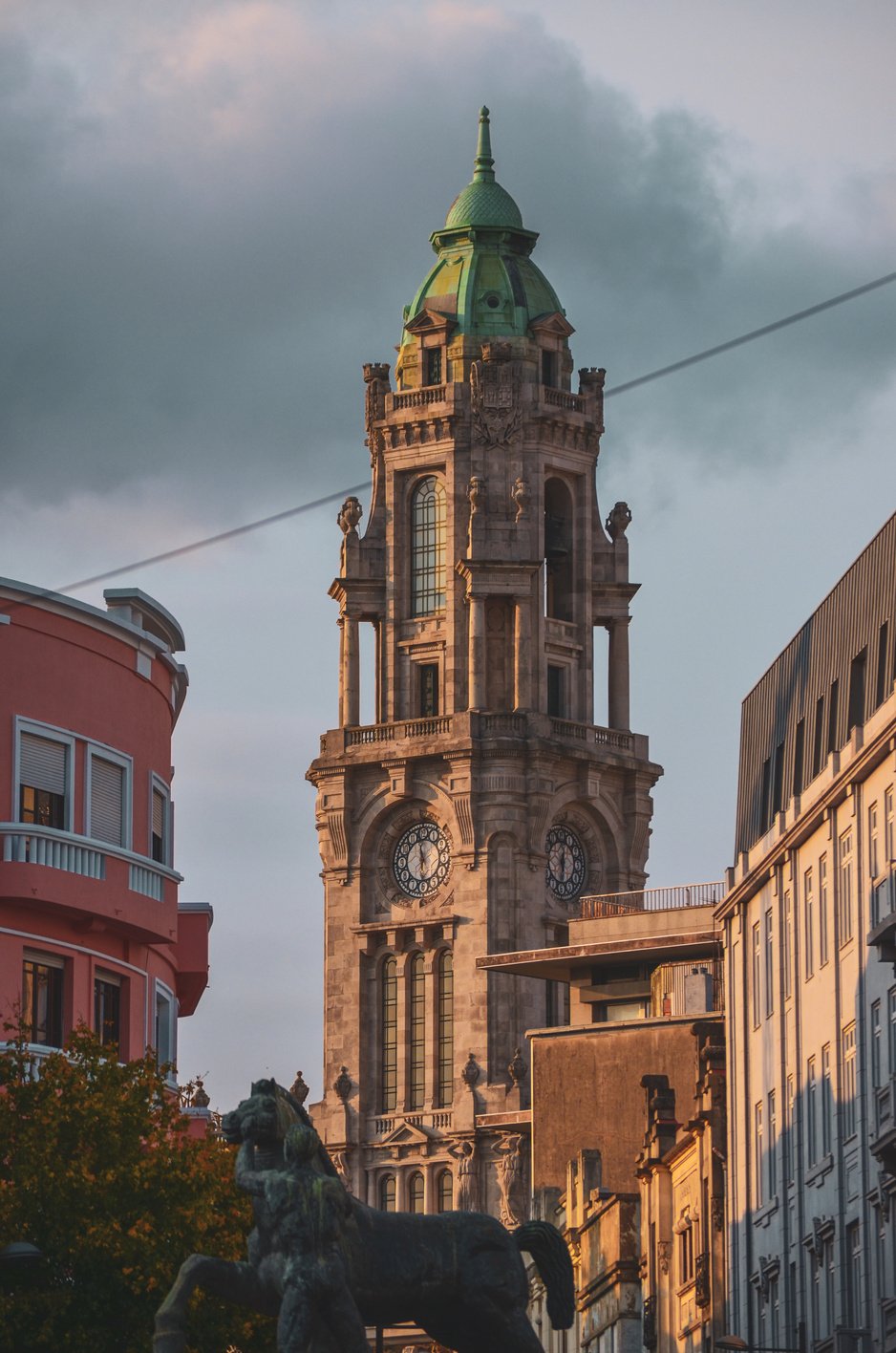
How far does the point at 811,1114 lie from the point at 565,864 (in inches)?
3456

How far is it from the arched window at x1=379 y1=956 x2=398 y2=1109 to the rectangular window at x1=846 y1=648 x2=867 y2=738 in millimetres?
90626

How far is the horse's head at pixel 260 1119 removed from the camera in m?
28.6

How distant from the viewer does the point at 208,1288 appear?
28.6 metres

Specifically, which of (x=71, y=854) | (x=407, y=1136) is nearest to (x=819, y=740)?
(x=71, y=854)

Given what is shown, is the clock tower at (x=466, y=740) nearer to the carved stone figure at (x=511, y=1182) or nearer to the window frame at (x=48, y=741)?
the carved stone figure at (x=511, y=1182)

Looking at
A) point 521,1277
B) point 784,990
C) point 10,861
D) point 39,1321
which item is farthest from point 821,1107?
point 521,1277

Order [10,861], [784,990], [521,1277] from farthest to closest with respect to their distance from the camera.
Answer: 1. [784,990]
2. [10,861]
3. [521,1277]

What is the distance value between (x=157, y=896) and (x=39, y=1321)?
13638mm

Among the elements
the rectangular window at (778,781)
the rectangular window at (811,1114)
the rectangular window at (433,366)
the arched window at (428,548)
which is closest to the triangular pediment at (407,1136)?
the arched window at (428,548)

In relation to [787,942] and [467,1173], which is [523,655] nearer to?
[467,1173]

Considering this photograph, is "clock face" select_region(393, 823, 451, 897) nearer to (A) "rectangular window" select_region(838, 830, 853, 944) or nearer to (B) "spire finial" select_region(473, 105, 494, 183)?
(B) "spire finial" select_region(473, 105, 494, 183)

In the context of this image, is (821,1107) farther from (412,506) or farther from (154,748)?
(412,506)

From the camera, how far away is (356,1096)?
162000 mm

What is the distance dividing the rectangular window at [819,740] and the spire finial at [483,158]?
10431 centimetres
